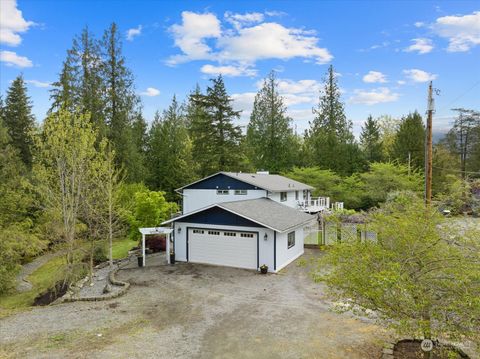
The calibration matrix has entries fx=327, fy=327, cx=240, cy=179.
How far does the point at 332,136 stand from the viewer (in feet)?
130

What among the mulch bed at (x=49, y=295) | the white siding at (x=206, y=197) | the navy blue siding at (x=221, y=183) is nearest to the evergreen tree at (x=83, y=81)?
the white siding at (x=206, y=197)

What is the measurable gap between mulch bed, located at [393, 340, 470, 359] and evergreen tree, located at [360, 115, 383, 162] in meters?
35.2

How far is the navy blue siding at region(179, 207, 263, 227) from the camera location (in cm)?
1667

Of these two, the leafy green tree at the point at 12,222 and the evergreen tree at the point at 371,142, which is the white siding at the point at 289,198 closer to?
the leafy green tree at the point at 12,222

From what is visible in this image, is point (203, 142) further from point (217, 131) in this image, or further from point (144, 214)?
point (144, 214)

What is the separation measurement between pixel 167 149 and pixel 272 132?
13.0 meters

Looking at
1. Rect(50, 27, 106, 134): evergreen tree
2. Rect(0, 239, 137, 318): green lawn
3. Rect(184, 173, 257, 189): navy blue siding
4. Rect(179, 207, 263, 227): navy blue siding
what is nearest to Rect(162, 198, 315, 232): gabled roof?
Rect(179, 207, 263, 227): navy blue siding

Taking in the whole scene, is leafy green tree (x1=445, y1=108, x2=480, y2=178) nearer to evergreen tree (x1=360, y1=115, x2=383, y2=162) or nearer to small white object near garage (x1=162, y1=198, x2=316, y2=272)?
evergreen tree (x1=360, y1=115, x2=383, y2=162)

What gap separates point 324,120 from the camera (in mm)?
43938

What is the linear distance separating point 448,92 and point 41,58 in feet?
88.5

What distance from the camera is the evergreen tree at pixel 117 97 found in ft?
97.1

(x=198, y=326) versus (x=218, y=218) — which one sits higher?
(x=218, y=218)

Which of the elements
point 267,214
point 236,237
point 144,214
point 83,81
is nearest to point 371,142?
point 267,214

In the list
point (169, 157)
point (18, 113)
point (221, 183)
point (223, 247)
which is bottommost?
point (223, 247)
